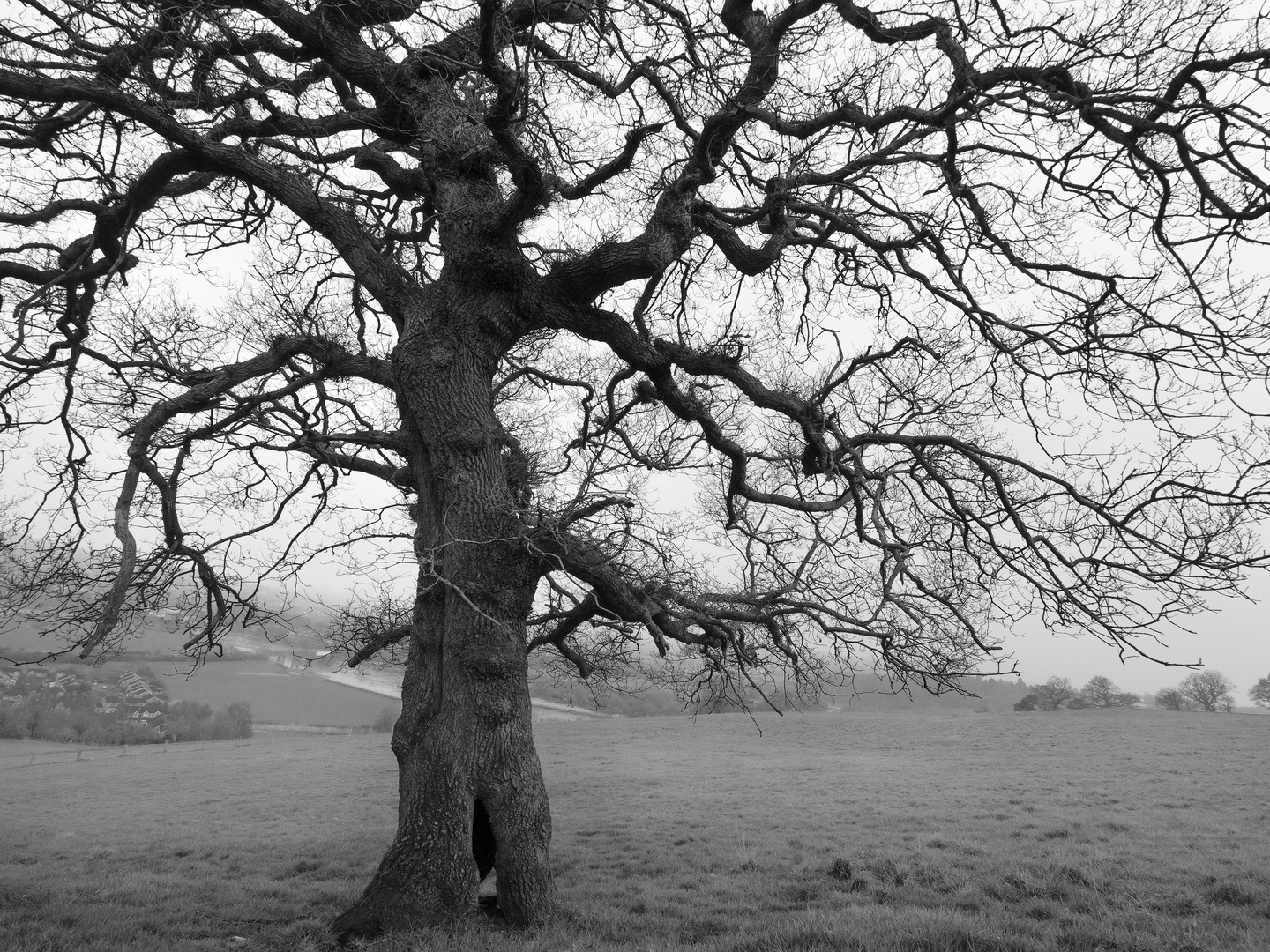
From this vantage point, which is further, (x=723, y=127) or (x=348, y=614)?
(x=348, y=614)

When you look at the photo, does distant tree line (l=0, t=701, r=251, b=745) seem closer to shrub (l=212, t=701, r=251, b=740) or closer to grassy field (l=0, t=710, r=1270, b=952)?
shrub (l=212, t=701, r=251, b=740)

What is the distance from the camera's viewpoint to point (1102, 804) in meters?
14.8

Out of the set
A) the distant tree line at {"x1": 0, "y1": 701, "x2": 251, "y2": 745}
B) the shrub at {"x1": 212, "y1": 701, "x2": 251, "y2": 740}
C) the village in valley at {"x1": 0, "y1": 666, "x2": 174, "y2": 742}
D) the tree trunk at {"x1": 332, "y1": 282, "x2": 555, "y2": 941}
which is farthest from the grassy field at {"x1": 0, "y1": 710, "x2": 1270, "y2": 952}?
the shrub at {"x1": 212, "y1": 701, "x2": 251, "y2": 740}

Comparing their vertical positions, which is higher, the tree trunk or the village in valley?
the tree trunk

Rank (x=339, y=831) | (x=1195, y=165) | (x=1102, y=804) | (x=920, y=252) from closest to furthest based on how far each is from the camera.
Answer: (x=1195, y=165) < (x=920, y=252) < (x=339, y=831) < (x=1102, y=804)

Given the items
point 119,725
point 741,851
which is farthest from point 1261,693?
point 119,725

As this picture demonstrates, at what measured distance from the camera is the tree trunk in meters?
5.71

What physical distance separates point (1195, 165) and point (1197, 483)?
95.0 inches

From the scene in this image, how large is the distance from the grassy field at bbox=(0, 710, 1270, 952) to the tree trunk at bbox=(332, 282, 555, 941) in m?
0.44

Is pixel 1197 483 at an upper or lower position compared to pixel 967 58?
lower

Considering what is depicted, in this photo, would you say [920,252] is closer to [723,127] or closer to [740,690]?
[723,127]

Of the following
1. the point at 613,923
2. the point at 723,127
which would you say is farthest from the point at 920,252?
the point at 613,923

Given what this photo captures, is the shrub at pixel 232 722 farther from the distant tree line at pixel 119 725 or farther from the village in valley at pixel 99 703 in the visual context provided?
the village in valley at pixel 99 703

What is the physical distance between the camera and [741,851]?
10.6 m
